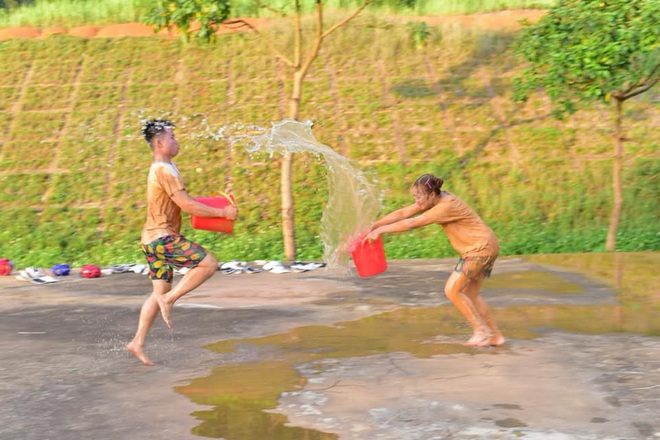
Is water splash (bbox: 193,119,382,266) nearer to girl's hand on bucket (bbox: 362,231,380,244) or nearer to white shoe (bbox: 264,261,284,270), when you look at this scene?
girl's hand on bucket (bbox: 362,231,380,244)

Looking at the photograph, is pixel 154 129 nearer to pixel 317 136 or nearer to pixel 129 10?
pixel 317 136

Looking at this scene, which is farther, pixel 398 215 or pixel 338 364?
pixel 398 215

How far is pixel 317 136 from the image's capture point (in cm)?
1755

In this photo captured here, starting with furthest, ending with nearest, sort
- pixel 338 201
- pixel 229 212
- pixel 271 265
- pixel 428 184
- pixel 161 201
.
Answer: pixel 271 265, pixel 338 201, pixel 428 184, pixel 161 201, pixel 229 212

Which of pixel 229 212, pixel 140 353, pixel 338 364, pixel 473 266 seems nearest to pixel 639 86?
pixel 473 266

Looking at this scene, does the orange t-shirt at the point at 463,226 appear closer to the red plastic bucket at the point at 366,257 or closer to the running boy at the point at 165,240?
the red plastic bucket at the point at 366,257

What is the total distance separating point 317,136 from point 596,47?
674 cm

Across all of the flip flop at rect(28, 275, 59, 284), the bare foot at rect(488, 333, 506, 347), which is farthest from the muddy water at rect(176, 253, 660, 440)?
the flip flop at rect(28, 275, 59, 284)

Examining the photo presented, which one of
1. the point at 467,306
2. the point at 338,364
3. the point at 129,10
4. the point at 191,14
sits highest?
the point at 129,10

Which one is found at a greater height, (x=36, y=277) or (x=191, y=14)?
(x=191, y=14)

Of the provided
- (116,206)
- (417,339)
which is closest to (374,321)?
(417,339)

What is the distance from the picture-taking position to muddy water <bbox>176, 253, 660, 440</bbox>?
5.32 m

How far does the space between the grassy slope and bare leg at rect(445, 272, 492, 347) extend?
680 cm

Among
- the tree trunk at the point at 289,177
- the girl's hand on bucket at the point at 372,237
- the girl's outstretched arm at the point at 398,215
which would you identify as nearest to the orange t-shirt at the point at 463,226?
the girl's outstretched arm at the point at 398,215
